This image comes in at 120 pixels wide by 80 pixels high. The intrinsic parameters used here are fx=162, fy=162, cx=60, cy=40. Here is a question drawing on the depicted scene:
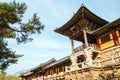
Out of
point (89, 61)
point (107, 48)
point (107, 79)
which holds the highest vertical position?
point (107, 48)

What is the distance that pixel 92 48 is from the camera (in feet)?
63.2

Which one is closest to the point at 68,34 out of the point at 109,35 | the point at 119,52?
the point at 109,35

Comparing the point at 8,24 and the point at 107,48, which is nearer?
the point at 8,24

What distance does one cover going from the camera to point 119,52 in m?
17.6

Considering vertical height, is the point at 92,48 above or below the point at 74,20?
below

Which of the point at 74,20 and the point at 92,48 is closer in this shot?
the point at 92,48

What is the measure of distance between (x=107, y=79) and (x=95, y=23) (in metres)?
8.63

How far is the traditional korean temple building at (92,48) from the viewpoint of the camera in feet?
53.8

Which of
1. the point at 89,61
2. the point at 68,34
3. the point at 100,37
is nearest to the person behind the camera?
the point at 89,61

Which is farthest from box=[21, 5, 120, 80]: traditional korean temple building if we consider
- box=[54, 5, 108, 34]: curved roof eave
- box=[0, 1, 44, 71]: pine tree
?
box=[0, 1, 44, 71]: pine tree

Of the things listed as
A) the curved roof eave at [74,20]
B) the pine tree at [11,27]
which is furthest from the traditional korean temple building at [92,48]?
the pine tree at [11,27]

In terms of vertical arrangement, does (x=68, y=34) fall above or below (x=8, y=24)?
above

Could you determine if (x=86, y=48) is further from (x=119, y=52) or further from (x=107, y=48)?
(x=119, y=52)

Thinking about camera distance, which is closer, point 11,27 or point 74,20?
point 11,27
